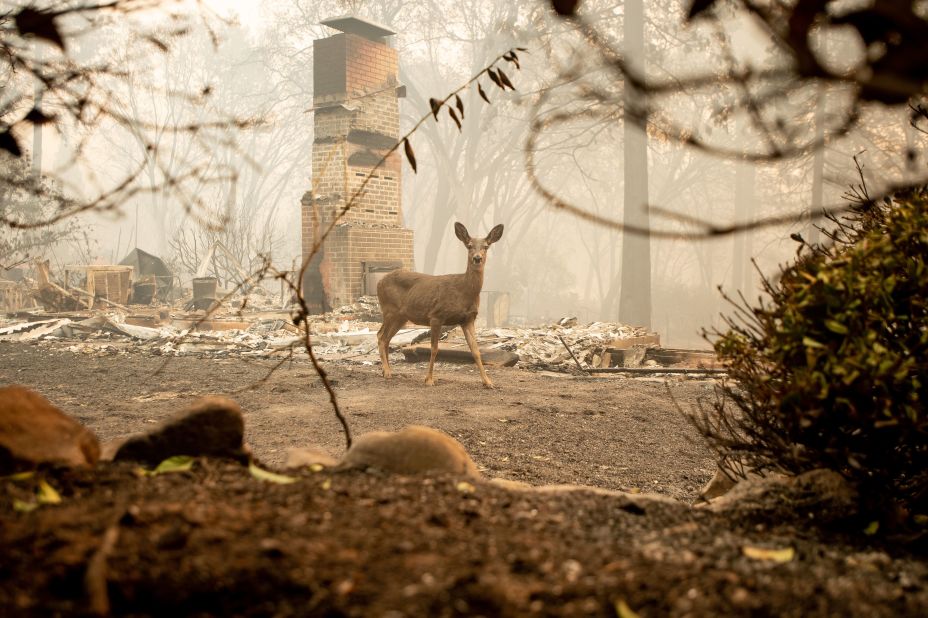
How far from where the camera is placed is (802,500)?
115 inches

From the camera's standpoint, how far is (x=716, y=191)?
134 feet

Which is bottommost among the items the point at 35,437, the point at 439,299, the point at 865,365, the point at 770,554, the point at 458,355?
the point at 458,355

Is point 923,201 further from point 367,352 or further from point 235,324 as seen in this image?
point 235,324

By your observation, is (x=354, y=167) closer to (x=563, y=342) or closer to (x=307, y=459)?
(x=563, y=342)

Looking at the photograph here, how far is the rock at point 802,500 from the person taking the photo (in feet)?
9.43

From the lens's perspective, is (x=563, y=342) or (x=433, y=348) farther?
(x=563, y=342)

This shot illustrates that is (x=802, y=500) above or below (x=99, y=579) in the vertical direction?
below

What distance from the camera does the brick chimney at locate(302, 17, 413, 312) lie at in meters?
18.3

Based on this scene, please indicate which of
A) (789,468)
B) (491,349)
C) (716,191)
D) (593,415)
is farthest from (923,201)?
(716,191)

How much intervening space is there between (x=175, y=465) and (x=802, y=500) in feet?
7.68

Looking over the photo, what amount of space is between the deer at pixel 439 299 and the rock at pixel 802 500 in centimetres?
703

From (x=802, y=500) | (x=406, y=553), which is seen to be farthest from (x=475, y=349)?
(x=406, y=553)

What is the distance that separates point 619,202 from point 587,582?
4227 cm

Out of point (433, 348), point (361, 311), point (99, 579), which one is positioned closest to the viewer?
point (99, 579)
